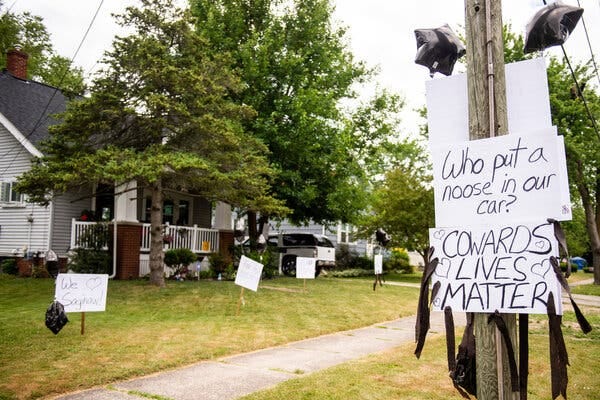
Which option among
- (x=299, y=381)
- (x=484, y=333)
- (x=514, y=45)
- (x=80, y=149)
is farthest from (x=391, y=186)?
(x=484, y=333)

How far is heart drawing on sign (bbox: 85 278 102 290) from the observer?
767 centimetres

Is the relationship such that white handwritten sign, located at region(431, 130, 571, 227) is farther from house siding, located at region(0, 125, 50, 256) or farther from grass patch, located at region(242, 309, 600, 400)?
house siding, located at region(0, 125, 50, 256)

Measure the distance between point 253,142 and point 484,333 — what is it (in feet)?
39.7

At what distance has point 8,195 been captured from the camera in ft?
58.8

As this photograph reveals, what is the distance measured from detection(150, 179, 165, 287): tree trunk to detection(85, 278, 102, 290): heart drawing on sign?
5771 millimetres

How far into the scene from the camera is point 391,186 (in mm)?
27312

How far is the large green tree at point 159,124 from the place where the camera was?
11.8 m

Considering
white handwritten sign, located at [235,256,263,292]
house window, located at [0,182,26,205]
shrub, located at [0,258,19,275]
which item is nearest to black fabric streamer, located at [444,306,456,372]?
white handwritten sign, located at [235,256,263,292]

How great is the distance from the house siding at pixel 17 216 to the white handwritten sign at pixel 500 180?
1655 cm

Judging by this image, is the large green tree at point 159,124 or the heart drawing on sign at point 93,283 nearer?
the heart drawing on sign at point 93,283

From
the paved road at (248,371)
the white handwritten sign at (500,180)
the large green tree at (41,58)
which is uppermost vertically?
the large green tree at (41,58)

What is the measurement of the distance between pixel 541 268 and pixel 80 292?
6884mm

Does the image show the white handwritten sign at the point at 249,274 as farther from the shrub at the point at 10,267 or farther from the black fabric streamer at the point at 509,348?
the shrub at the point at 10,267

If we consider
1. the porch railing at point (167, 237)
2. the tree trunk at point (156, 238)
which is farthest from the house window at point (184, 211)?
the tree trunk at point (156, 238)
